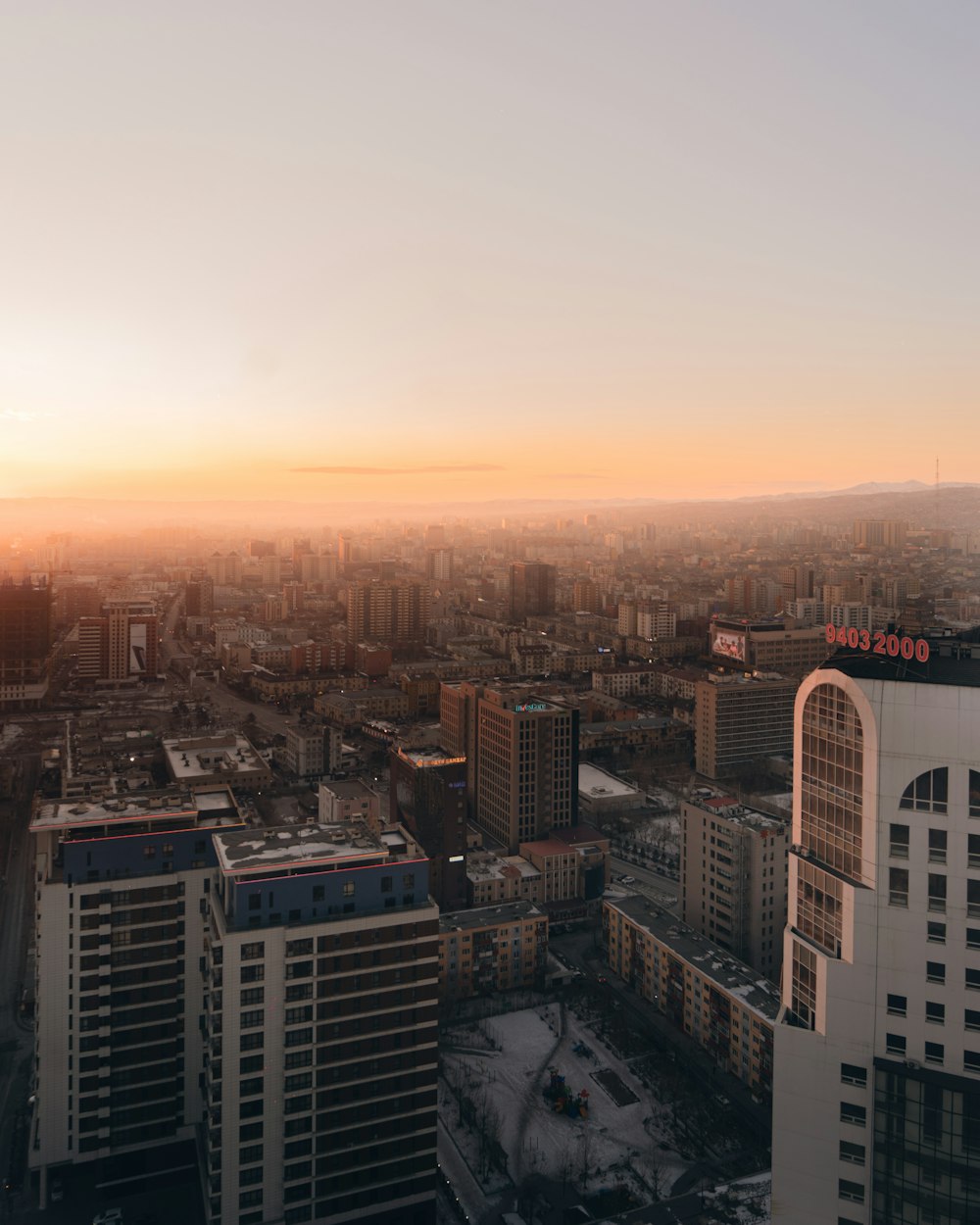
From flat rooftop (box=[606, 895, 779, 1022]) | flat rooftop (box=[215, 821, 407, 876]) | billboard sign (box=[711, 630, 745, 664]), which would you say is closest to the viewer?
flat rooftop (box=[215, 821, 407, 876])

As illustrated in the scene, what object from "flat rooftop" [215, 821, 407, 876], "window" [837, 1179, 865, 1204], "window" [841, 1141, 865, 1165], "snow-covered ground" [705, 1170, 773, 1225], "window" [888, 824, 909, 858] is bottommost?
"snow-covered ground" [705, 1170, 773, 1225]

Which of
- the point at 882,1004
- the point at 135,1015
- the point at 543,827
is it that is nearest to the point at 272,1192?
the point at 135,1015

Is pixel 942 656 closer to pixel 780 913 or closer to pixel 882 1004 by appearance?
pixel 882 1004

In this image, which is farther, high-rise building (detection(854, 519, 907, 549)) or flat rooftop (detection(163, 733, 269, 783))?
high-rise building (detection(854, 519, 907, 549))

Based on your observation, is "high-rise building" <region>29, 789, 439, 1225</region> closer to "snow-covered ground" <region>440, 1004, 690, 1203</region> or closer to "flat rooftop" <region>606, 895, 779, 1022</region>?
"snow-covered ground" <region>440, 1004, 690, 1203</region>

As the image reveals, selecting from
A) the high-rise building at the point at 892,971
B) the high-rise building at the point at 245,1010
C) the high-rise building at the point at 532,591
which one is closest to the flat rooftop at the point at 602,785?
the high-rise building at the point at 245,1010

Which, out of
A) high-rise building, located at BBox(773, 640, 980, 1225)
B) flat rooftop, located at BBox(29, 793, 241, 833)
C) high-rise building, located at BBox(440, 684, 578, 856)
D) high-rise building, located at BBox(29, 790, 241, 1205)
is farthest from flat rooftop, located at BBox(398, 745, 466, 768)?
high-rise building, located at BBox(773, 640, 980, 1225)

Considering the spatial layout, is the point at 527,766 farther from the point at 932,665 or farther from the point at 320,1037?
the point at 932,665
